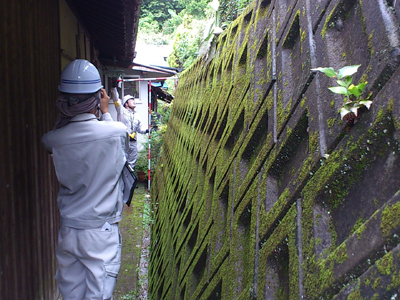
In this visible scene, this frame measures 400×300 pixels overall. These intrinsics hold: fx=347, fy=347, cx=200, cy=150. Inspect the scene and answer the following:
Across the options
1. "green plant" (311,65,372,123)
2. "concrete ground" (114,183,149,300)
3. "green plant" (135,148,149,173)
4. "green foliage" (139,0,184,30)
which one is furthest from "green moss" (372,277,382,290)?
"green foliage" (139,0,184,30)

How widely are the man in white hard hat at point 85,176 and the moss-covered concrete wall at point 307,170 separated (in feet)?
2.53

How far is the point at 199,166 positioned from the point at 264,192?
164 cm

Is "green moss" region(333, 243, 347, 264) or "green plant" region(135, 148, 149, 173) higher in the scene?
"green moss" region(333, 243, 347, 264)

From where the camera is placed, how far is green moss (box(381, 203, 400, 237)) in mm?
746

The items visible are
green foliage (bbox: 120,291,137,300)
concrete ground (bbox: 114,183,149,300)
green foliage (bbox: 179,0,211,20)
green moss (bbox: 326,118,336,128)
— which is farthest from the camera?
green foliage (bbox: 179,0,211,20)

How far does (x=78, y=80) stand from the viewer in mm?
2551

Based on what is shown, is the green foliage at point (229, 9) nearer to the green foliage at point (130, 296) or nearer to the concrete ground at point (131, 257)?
the concrete ground at point (131, 257)

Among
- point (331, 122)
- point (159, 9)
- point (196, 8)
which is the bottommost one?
point (331, 122)

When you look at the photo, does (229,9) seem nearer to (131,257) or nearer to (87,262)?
(131,257)

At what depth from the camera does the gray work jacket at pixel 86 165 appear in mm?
2545

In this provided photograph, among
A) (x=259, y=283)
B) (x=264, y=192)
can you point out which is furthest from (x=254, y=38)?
(x=259, y=283)

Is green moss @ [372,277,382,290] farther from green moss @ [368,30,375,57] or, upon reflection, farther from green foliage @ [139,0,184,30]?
green foliage @ [139,0,184,30]

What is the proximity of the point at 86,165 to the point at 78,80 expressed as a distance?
0.63 m

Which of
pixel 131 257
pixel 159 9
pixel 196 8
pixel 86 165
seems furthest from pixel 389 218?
Answer: pixel 159 9
